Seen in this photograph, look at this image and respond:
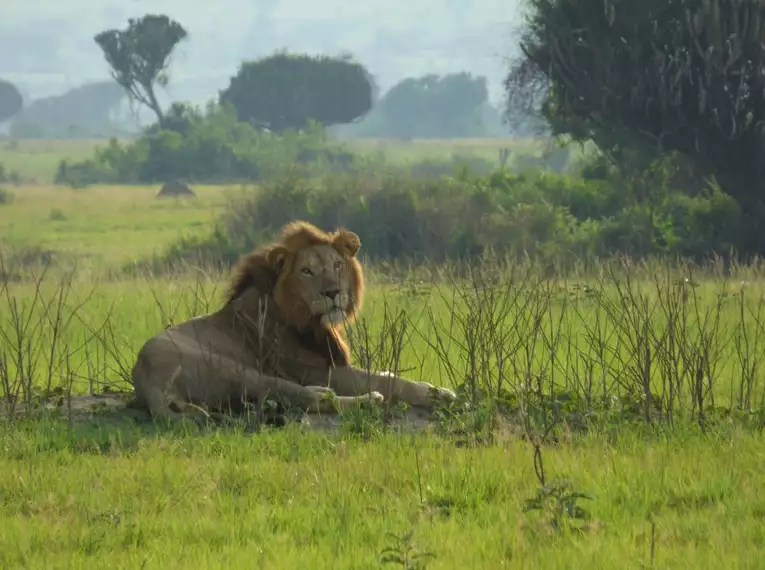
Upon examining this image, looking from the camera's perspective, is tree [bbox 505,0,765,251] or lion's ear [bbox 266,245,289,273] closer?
lion's ear [bbox 266,245,289,273]

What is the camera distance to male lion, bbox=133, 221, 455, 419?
855 centimetres

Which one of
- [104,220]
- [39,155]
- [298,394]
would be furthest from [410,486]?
[39,155]

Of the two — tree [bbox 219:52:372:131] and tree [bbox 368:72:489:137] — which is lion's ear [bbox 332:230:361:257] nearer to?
tree [bbox 219:52:372:131]

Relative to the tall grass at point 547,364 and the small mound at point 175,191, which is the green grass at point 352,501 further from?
the small mound at point 175,191

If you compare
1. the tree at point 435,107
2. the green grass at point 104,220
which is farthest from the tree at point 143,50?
the tree at point 435,107

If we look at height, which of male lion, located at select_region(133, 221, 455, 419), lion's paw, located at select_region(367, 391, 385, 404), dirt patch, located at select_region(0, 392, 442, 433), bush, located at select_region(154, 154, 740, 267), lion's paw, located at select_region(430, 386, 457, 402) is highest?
Result: male lion, located at select_region(133, 221, 455, 419)

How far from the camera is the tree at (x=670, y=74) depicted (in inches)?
887

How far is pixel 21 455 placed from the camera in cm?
752

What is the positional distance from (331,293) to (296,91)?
79.2 meters

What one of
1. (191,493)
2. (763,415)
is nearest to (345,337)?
(763,415)

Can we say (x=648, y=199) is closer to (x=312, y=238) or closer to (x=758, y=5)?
(x=758, y=5)

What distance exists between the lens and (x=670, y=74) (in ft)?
76.0

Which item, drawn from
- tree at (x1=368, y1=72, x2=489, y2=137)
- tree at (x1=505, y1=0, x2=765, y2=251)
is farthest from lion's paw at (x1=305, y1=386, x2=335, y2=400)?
tree at (x1=368, y1=72, x2=489, y2=137)

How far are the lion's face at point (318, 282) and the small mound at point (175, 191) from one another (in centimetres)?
4779
